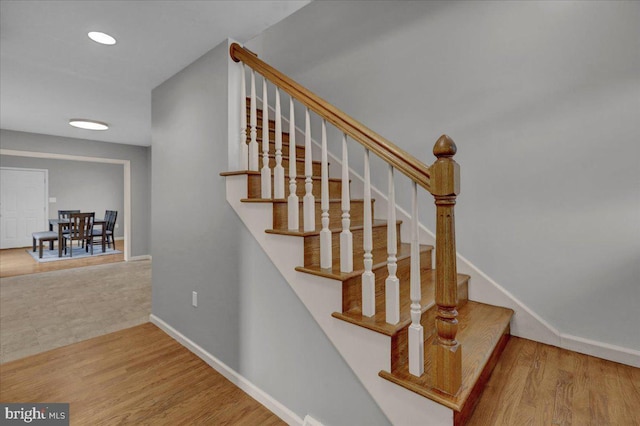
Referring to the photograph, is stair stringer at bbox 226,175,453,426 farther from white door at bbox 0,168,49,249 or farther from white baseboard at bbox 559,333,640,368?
white door at bbox 0,168,49,249

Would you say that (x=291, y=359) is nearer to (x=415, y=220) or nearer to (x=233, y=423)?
(x=233, y=423)

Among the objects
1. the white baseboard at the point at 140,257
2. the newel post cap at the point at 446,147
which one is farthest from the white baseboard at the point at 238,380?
the white baseboard at the point at 140,257

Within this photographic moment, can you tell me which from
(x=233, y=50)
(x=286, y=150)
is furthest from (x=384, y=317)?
(x=233, y=50)

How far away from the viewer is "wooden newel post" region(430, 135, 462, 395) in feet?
3.43

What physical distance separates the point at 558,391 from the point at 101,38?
3409mm

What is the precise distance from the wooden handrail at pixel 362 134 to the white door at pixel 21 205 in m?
9.11

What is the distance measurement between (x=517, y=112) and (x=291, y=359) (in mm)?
2011

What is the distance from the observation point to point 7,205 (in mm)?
7398

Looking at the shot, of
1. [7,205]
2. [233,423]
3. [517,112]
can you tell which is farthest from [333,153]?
[7,205]

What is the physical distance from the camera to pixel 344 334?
134 cm

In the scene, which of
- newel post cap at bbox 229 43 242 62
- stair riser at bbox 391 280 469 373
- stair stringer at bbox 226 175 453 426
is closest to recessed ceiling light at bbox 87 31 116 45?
newel post cap at bbox 229 43 242 62

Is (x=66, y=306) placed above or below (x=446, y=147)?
below

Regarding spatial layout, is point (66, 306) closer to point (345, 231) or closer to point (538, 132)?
point (345, 231)

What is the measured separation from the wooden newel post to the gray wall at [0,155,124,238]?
10.2 m
